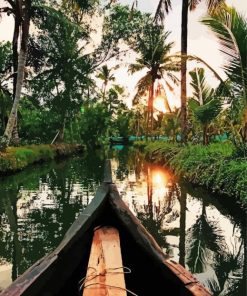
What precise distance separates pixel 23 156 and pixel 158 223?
12.7 m

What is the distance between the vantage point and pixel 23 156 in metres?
19.7

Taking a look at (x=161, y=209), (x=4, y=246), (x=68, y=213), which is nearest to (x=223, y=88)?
(x=161, y=209)

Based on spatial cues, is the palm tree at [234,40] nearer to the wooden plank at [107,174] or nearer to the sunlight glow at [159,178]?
the sunlight glow at [159,178]

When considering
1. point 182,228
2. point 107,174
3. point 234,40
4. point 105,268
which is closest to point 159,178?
point 234,40

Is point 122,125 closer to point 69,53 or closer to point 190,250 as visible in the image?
point 69,53

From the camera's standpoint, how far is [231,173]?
978 cm

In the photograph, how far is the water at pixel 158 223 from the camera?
5.64m

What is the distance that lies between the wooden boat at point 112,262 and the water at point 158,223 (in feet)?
3.43

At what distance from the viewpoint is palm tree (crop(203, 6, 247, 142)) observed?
10.6m

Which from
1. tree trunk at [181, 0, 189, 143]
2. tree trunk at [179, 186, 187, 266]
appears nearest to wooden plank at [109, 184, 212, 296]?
tree trunk at [179, 186, 187, 266]

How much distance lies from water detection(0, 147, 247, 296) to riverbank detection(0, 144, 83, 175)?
2.67 m

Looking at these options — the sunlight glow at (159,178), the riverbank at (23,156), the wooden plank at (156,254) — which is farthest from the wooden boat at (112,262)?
the riverbank at (23,156)

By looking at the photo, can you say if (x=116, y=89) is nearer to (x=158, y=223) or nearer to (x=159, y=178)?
(x=159, y=178)

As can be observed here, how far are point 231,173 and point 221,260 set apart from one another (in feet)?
13.4
